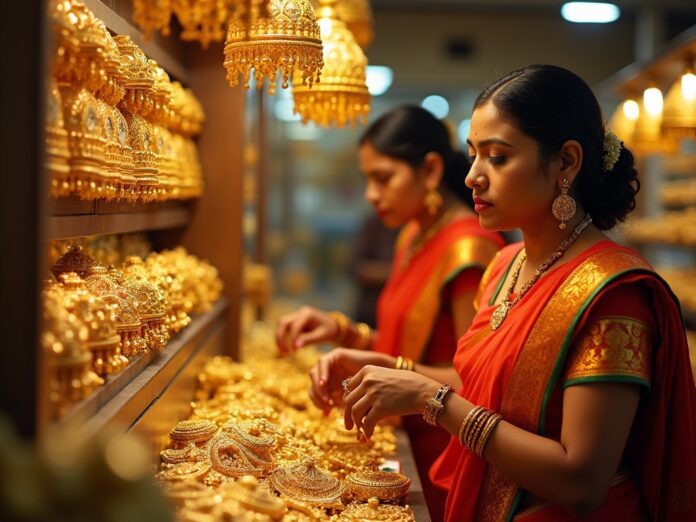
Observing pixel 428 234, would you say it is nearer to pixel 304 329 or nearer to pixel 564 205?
pixel 304 329

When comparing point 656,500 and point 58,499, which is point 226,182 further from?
point 58,499

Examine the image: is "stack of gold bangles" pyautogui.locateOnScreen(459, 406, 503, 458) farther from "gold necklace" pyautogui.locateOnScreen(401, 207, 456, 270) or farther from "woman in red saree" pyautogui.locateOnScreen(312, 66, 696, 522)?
"gold necklace" pyautogui.locateOnScreen(401, 207, 456, 270)

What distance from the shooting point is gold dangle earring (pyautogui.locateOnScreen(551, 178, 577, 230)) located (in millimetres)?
1636

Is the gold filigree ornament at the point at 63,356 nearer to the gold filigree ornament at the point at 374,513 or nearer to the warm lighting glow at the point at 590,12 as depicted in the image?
the gold filigree ornament at the point at 374,513

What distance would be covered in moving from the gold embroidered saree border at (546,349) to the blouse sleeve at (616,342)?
2cm

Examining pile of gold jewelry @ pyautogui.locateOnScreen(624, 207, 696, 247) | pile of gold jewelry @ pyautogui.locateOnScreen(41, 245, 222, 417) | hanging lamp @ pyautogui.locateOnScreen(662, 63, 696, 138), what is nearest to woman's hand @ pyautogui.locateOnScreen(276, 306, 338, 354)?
pile of gold jewelry @ pyautogui.locateOnScreen(41, 245, 222, 417)

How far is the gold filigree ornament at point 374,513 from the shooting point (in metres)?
1.48

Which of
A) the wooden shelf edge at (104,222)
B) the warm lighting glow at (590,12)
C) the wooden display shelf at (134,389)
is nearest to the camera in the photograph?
the wooden display shelf at (134,389)

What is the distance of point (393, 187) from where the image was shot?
2.71 m

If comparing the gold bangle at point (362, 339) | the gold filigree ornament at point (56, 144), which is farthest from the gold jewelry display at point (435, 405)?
the gold bangle at point (362, 339)

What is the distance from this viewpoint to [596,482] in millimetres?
1406

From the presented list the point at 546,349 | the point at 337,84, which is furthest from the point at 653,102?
the point at 546,349

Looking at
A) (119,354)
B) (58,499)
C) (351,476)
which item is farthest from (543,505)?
(58,499)

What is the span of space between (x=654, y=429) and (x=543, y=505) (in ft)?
0.83
